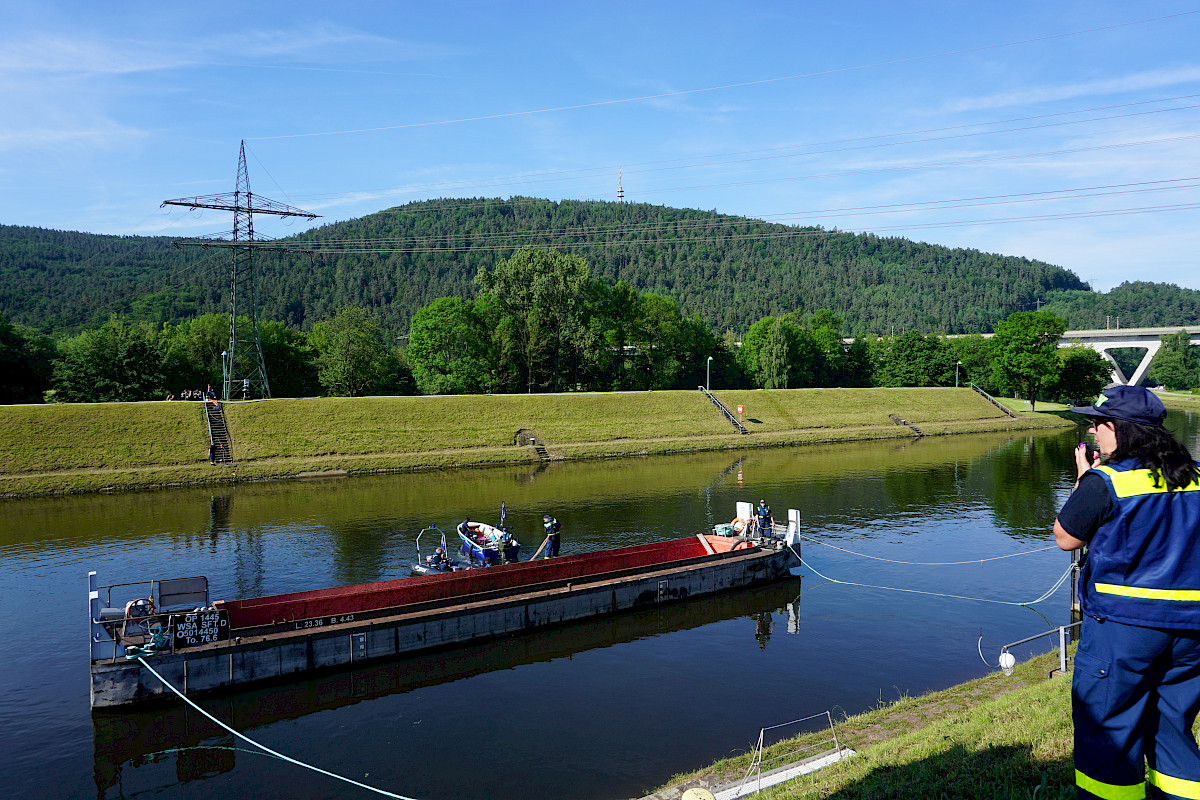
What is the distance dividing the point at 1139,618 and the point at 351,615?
800 inches

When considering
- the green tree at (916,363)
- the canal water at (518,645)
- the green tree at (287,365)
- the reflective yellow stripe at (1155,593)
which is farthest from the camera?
the green tree at (916,363)

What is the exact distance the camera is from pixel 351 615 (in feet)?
70.4

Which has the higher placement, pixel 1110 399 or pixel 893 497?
pixel 1110 399

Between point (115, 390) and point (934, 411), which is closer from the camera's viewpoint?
point (115, 390)

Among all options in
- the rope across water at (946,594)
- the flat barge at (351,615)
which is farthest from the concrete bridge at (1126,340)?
the flat barge at (351,615)

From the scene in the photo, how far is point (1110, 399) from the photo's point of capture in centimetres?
568

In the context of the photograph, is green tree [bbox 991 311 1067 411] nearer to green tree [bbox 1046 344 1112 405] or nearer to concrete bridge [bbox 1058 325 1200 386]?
green tree [bbox 1046 344 1112 405]

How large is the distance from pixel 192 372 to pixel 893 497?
73.5 metres

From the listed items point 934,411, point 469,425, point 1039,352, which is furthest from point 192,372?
point 1039,352

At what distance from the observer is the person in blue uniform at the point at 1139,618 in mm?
5023

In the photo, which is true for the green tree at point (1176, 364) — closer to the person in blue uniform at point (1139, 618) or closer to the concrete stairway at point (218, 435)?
the concrete stairway at point (218, 435)

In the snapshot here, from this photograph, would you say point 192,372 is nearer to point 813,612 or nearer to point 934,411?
point 813,612

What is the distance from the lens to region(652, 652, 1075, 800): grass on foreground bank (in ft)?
28.0

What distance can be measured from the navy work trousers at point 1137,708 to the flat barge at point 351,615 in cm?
1937
